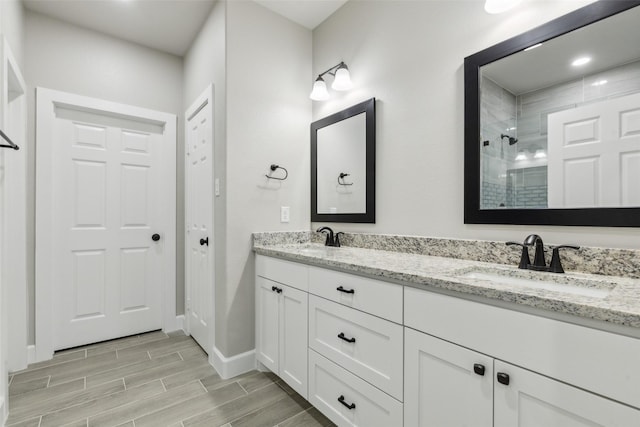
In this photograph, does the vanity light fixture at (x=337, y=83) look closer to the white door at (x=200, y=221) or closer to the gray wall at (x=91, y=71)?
the white door at (x=200, y=221)

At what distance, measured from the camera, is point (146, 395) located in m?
1.86

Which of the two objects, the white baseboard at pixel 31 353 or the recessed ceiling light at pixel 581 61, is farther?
the white baseboard at pixel 31 353

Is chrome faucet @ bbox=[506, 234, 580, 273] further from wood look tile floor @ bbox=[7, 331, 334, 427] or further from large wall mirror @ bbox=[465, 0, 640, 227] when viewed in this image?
wood look tile floor @ bbox=[7, 331, 334, 427]

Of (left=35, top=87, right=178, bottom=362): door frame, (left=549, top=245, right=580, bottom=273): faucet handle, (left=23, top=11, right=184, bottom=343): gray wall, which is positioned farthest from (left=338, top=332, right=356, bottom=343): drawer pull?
(left=35, top=87, right=178, bottom=362): door frame

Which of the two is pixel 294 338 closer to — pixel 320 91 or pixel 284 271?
pixel 284 271

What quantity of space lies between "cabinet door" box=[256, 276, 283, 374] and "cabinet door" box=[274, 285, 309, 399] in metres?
0.07

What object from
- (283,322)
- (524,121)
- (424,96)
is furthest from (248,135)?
(524,121)

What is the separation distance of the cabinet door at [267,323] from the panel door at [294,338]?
6 cm

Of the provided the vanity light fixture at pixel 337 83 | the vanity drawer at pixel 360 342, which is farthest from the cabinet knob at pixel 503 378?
the vanity light fixture at pixel 337 83

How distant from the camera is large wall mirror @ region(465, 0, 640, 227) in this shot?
3.60ft

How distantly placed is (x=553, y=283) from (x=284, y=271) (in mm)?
1305

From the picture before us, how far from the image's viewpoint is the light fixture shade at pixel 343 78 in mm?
2074

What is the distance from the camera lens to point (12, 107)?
2.09m

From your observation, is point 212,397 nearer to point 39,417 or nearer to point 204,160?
point 39,417
